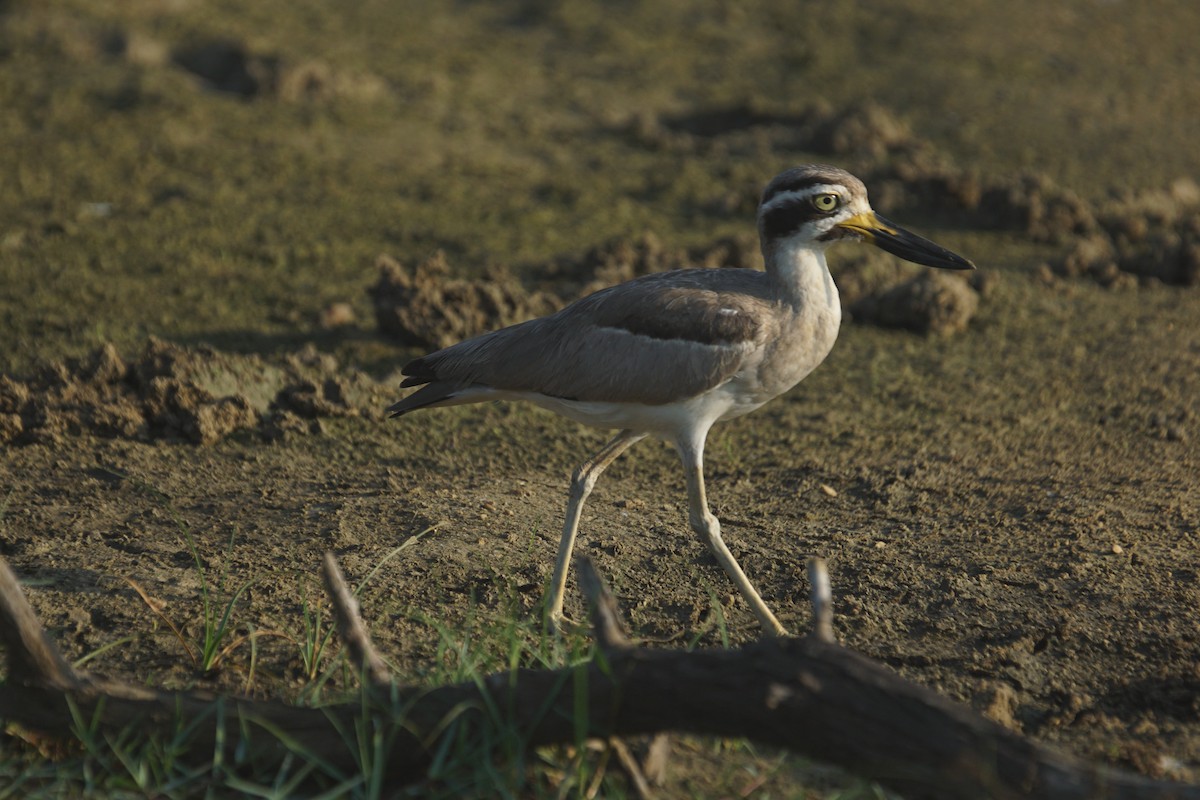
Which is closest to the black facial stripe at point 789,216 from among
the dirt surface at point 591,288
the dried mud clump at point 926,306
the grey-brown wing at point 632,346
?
the grey-brown wing at point 632,346

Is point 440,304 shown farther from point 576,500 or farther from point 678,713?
point 678,713

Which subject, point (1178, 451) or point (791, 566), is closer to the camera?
point (791, 566)

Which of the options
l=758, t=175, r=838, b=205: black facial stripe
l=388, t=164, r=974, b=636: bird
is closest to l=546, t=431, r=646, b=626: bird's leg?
l=388, t=164, r=974, b=636: bird

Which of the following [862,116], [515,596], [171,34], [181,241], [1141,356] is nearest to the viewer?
[515,596]

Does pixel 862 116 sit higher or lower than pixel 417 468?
higher

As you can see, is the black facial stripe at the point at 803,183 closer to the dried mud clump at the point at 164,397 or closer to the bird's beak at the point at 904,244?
the bird's beak at the point at 904,244

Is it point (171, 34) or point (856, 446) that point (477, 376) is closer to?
point (856, 446)

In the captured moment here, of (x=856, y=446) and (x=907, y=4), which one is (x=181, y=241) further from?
(x=907, y=4)

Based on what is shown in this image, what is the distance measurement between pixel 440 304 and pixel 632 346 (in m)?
2.31

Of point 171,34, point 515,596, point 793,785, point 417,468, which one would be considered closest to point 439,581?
point 515,596

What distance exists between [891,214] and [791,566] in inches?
164

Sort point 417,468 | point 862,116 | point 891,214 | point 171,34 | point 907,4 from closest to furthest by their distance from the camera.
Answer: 1. point 417,468
2. point 891,214
3. point 862,116
4. point 171,34
5. point 907,4

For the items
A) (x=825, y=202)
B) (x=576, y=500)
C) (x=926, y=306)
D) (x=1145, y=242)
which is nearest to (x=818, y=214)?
(x=825, y=202)

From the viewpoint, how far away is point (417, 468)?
17.3 feet
